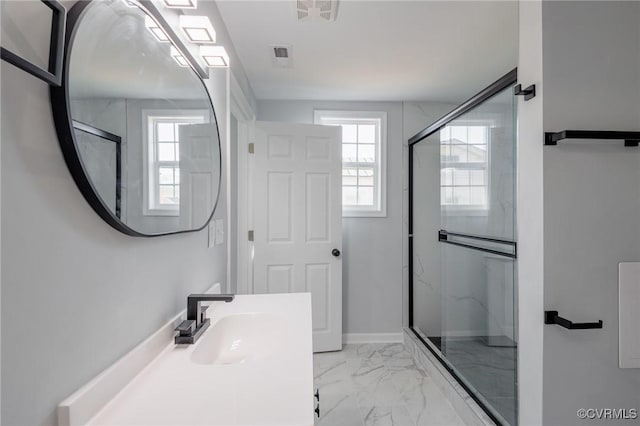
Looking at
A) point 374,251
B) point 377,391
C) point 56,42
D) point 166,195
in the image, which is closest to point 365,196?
point 374,251

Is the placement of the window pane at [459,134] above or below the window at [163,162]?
above

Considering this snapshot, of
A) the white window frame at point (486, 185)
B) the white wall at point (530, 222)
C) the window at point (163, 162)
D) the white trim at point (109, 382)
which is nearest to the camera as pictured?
the white trim at point (109, 382)

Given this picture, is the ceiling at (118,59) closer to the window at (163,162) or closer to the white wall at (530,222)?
the window at (163,162)

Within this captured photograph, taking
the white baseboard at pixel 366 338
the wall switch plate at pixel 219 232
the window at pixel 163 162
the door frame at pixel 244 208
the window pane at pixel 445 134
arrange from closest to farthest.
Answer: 1. the window at pixel 163 162
2. the wall switch plate at pixel 219 232
3. the window pane at pixel 445 134
4. the door frame at pixel 244 208
5. the white baseboard at pixel 366 338

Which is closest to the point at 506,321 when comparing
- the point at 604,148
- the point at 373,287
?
the point at 604,148

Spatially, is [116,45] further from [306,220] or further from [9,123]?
[306,220]

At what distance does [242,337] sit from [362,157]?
7.59 ft

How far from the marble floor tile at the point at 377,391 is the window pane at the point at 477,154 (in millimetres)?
1595

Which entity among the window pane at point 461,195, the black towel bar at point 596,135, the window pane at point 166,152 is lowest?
the window pane at point 461,195

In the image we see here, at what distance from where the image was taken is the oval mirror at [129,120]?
2.02 feet

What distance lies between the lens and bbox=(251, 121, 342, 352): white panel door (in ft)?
9.03

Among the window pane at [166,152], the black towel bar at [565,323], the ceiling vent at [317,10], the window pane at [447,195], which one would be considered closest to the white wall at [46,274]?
the window pane at [166,152]

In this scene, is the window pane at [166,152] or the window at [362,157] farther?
the window at [362,157]

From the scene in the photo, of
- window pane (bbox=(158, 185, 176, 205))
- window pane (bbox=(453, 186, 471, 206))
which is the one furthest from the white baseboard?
window pane (bbox=(158, 185, 176, 205))
